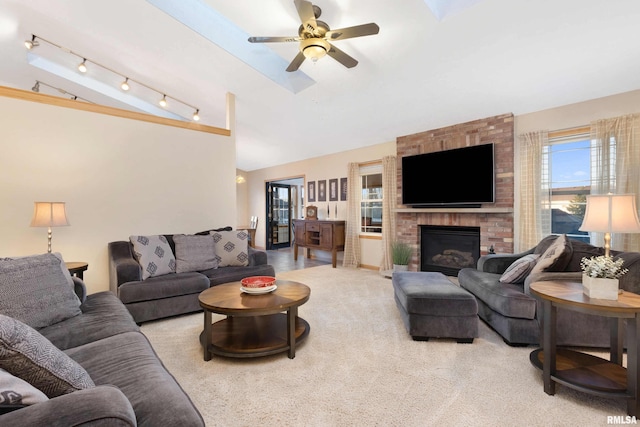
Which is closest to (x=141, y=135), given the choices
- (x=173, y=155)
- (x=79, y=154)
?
(x=173, y=155)

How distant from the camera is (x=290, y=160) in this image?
753 centimetres

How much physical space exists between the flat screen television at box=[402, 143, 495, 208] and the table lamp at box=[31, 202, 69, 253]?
470 cm

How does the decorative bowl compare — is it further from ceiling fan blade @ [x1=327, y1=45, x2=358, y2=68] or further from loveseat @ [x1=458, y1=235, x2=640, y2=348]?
ceiling fan blade @ [x1=327, y1=45, x2=358, y2=68]

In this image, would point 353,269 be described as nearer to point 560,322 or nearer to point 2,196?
point 560,322

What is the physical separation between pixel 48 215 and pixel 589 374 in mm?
4601

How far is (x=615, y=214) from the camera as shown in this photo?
1.87 meters

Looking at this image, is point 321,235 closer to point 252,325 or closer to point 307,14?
point 252,325

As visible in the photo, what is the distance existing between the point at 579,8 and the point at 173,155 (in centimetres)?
482

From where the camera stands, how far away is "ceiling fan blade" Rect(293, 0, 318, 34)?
2.22m

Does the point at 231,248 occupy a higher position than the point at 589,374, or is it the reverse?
the point at 231,248

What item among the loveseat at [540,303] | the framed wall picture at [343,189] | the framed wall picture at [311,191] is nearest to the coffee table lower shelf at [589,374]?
the loveseat at [540,303]

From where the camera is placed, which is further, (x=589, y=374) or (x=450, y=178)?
(x=450, y=178)

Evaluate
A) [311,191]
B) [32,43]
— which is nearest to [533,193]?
[311,191]

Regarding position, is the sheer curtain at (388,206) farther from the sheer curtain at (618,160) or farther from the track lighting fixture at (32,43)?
the track lighting fixture at (32,43)
